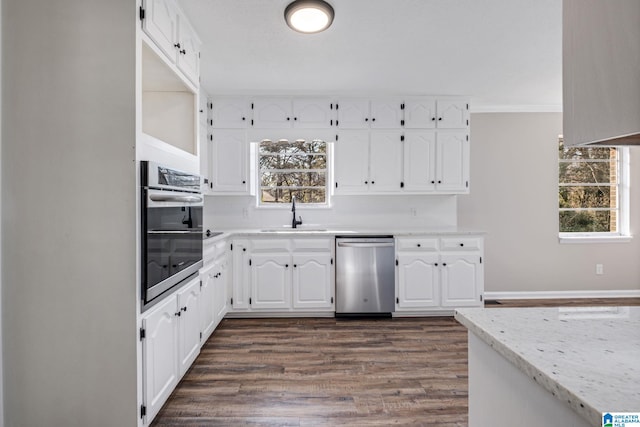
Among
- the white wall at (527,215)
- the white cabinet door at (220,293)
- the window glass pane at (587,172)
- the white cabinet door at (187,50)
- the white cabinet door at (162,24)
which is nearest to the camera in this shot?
the white cabinet door at (162,24)

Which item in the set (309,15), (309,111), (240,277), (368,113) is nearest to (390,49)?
(309,15)

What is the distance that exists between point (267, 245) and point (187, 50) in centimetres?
207

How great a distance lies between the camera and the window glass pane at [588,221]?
15.7ft

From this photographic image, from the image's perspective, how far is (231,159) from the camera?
164 inches

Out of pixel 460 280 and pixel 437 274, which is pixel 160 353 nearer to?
pixel 437 274

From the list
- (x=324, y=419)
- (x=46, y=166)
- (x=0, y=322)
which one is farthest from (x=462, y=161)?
(x=0, y=322)

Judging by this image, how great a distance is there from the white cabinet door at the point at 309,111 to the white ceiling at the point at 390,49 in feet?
0.54

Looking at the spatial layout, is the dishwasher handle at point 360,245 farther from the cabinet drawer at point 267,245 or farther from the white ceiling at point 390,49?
the white ceiling at point 390,49

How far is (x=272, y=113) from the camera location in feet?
13.7

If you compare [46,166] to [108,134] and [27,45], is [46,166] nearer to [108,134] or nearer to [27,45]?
[108,134]

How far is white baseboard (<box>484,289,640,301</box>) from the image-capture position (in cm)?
470

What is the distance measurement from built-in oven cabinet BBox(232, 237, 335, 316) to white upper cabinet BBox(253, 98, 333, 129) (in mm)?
1315

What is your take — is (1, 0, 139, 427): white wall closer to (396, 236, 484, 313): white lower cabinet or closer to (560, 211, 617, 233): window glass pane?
(396, 236, 484, 313): white lower cabinet

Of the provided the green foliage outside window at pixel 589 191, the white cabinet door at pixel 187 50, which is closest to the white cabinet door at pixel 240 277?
the white cabinet door at pixel 187 50
